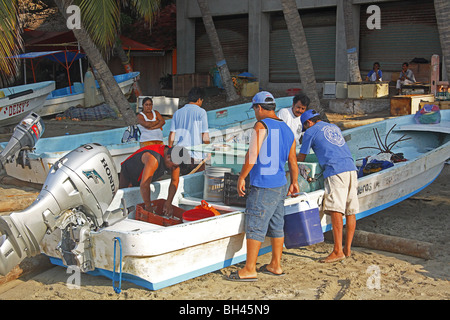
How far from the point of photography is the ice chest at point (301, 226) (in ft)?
18.0

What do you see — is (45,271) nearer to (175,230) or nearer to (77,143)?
(175,230)

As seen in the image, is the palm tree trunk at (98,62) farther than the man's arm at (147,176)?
Yes

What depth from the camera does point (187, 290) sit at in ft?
16.6

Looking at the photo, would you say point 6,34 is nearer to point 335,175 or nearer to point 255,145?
point 255,145

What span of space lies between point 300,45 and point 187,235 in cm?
755

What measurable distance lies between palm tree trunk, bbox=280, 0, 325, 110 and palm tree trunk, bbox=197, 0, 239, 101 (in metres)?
5.80

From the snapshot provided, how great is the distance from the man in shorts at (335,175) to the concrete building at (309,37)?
12763 millimetres

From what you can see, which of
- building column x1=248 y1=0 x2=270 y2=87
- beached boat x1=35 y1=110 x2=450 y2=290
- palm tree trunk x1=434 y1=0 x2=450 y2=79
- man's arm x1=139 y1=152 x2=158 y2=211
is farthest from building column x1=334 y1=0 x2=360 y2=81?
man's arm x1=139 y1=152 x2=158 y2=211

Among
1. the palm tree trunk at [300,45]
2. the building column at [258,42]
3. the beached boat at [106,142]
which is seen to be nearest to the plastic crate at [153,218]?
the beached boat at [106,142]

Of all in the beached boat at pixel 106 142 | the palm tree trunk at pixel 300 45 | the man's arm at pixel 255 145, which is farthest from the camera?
the palm tree trunk at pixel 300 45

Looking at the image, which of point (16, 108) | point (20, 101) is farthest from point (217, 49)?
point (16, 108)

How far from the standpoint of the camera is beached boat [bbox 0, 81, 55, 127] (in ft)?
49.3

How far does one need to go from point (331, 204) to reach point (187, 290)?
5.94 ft

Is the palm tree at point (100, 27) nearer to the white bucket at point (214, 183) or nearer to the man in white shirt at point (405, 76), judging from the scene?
the white bucket at point (214, 183)
